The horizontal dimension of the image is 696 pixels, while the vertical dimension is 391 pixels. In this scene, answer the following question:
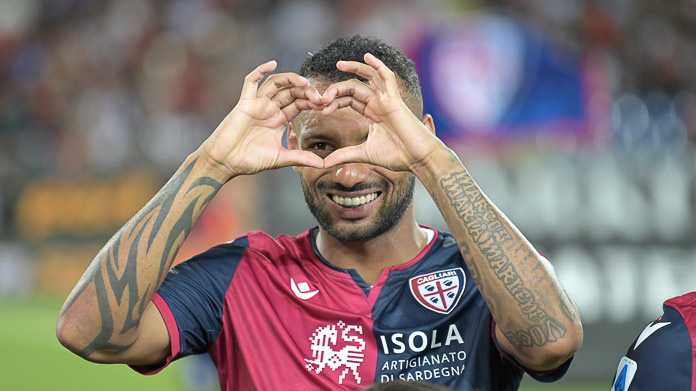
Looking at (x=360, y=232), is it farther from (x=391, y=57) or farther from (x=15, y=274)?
(x=15, y=274)

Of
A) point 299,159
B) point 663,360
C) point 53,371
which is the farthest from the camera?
point 53,371

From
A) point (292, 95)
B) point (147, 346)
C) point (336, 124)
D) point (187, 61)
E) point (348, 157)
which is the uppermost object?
point (187, 61)

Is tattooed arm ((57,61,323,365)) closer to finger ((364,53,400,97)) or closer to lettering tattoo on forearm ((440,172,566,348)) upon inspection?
finger ((364,53,400,97))

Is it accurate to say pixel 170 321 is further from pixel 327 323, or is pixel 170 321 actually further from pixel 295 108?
pixel 295 108

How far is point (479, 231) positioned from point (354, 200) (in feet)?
1.54

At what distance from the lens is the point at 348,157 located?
2.77 metres

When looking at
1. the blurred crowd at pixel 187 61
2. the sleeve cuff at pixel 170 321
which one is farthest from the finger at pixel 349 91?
the blurred crowd at pixel 187 61

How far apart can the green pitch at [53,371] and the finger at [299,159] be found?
13.4ft

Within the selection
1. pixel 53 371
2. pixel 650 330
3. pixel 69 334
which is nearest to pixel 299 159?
pixel 69 334

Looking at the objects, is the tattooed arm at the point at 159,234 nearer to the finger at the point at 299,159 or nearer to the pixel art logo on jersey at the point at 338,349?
the finger at the point at 299,159

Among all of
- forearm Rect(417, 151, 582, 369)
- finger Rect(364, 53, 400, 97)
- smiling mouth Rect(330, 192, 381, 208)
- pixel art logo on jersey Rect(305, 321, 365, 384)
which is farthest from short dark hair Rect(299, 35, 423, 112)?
pixel art logo on jersey Rect(305, 321, 365, 384)

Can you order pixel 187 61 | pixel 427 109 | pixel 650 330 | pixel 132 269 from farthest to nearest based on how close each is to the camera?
pixel 187 61, pixel 427 109, pixel 132 269, pixel 650 330

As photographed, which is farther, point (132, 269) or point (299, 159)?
point (299, 159)

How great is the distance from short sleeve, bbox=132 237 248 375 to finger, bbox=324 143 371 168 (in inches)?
21.1
